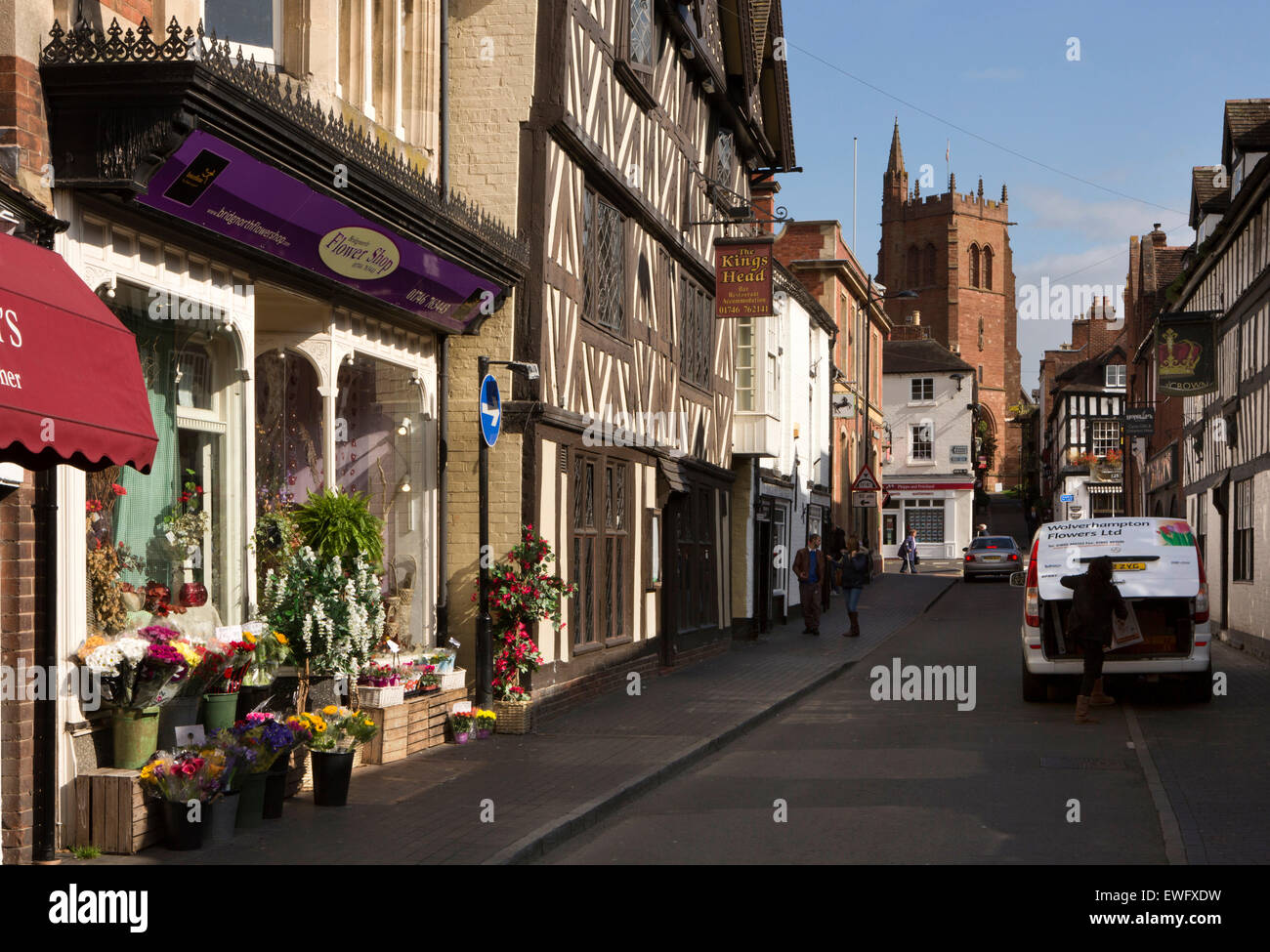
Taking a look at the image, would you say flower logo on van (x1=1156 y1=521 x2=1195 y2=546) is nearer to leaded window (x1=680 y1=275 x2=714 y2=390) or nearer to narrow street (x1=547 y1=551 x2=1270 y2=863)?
narrow street (x1=547 y1=551 x2=1270 y2=863)

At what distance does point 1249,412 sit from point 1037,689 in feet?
38.8

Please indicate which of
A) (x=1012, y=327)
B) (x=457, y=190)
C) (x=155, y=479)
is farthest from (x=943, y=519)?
(x=155, y=479)

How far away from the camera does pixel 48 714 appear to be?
8102 millimetres

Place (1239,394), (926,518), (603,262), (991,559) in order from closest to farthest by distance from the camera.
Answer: (603,262) → (1239,394) → (991,559) → (926,518)

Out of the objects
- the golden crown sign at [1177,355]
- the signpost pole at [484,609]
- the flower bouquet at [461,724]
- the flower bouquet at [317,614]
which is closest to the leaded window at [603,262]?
the signpost pole at [484,609]

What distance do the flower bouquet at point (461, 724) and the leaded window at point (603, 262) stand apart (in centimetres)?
544

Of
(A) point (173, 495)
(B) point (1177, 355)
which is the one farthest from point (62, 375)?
(B) point (1177, 355)

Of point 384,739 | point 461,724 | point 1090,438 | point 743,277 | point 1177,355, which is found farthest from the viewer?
point 1090,438

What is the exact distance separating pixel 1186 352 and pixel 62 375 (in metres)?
26.2

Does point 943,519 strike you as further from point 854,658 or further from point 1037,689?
point 1037,689

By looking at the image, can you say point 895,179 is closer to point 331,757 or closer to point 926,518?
point 926,518

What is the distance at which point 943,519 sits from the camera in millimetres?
70688

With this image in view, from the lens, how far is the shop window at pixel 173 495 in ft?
30.0
